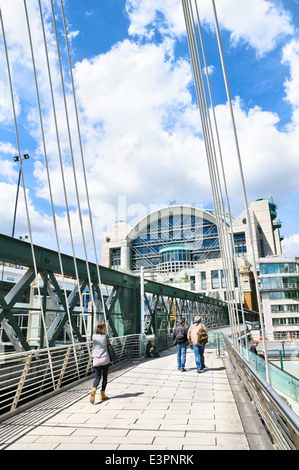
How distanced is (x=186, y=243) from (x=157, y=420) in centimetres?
7882

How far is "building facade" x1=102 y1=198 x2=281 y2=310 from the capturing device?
2613 inches

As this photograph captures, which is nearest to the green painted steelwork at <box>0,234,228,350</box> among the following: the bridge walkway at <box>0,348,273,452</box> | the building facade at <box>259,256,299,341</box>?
the bridge walkway at <box>0,348,273,452</box>

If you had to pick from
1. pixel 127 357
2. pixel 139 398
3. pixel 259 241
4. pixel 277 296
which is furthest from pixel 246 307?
pixel 139 398

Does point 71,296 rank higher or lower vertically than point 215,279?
lower

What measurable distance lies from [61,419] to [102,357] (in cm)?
137

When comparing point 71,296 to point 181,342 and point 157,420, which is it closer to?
point 181,342

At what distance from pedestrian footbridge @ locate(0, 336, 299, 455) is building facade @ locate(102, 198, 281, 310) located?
56.9 meters

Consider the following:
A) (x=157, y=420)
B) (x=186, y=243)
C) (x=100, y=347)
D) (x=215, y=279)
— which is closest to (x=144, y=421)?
(x=157, y=420)

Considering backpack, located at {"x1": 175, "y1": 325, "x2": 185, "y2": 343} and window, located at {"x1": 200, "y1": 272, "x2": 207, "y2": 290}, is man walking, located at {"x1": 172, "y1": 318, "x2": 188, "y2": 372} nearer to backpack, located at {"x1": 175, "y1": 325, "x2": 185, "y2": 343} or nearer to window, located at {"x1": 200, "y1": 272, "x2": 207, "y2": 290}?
backpack, located at {"x1": 175, "y1": 325, "x2": 185, "y2": 343}

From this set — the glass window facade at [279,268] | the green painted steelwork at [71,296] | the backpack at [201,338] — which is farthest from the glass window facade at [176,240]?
the backpack at [201,338]

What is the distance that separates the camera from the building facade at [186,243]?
218ft

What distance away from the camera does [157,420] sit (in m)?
4.41

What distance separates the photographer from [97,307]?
11117 mm
